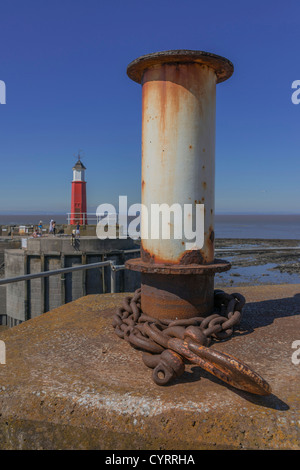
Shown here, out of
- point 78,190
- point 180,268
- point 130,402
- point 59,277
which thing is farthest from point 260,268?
point 130,402

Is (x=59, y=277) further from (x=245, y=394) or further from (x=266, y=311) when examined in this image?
(x=245, y=394)

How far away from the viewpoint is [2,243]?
29359 millimetres

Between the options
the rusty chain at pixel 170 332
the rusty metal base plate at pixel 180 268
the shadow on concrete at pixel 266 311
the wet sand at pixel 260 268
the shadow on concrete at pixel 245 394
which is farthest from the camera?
the wet sand at pixel 260 268

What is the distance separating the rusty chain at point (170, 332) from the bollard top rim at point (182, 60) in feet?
7.03

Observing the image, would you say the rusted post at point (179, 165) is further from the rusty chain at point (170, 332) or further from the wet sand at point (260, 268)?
the wet sand at point (260, 268)

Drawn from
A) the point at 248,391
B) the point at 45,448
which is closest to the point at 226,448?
the point at 248,391

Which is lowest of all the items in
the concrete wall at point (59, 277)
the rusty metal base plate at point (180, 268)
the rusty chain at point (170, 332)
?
the concrete wall at point (59, 277)

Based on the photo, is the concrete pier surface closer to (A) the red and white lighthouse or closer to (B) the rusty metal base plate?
(B) the rusty metal base plate

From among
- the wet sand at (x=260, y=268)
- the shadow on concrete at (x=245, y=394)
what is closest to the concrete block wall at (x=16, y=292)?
the wet sand at (x=260, y=268)

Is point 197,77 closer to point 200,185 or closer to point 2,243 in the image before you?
point 200,185

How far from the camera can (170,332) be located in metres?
2.80

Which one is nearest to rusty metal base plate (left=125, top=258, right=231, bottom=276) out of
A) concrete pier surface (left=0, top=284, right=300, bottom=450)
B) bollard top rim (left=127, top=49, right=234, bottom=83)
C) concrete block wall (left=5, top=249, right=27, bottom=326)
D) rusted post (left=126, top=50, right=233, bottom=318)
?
rusted post (left=126, top=50, right=233, bottom=318)

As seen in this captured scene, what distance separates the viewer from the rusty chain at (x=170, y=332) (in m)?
2.39

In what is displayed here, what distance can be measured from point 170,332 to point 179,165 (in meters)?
1.41
